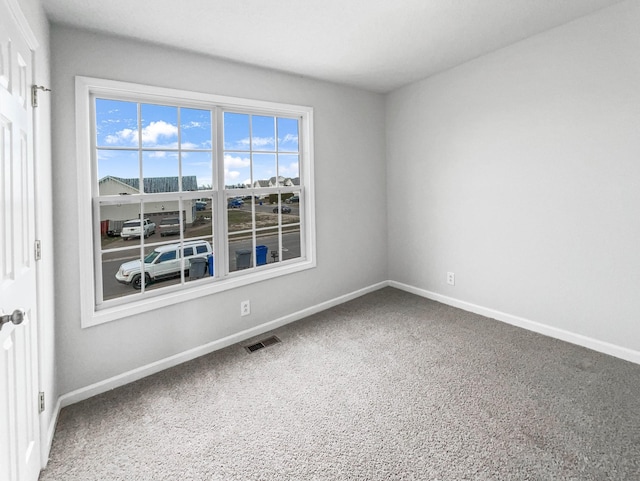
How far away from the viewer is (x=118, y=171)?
258cm

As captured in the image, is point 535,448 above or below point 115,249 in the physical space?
below

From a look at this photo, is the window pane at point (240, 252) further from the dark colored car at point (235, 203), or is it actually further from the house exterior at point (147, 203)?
the house exterior at point (147, 203)

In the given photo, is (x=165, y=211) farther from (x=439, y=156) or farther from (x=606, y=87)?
(x=606, y=87)

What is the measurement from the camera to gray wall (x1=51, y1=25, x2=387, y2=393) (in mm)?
2277

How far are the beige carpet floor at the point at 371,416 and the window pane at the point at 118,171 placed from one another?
4.73ft

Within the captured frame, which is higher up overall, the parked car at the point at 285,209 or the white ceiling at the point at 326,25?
the white ceiling at the point at 326,25

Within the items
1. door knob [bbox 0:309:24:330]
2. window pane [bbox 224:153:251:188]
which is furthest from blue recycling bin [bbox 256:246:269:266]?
door knob [bbox 0:309:24:330]

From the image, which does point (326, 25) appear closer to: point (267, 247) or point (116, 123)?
point (116, 123)

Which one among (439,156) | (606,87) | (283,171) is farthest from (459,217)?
(283,171)

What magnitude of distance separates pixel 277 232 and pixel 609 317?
2911mm

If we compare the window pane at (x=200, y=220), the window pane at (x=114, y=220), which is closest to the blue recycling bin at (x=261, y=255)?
the window pane at (x=200, y=220)

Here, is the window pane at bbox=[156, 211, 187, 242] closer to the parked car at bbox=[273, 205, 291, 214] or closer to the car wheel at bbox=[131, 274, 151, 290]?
the car wheel at bbox=[131, 274, 151, 290]

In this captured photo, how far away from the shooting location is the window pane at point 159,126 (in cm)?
266

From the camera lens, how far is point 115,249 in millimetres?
2588
